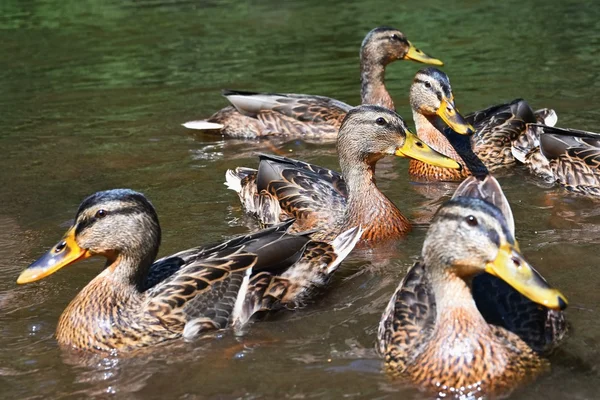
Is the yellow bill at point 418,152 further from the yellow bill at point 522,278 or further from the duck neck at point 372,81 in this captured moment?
the duck neck at point 372,81

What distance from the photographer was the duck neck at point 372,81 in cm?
1254

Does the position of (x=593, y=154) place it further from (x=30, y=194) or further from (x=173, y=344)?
(x=30, y=194)

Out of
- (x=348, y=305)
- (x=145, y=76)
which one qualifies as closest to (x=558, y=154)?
(x=348, y=305)

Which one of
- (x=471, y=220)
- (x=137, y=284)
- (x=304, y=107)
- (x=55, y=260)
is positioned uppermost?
(x=471, y=220)

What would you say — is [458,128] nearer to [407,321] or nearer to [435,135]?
[435,135]

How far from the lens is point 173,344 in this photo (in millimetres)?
6816

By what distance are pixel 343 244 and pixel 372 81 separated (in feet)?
17.2

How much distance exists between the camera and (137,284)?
6.91 m

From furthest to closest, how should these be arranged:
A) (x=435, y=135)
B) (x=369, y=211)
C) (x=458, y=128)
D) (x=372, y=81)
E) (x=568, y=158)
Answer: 1. (x=372, y=81)
2. (x=435, y=135)
3. (x=458, y=128)
4. (x=568, y=158)
5. (x=369, y=211)

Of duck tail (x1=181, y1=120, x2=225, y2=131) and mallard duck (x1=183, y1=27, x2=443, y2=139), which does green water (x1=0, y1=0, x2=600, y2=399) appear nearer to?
duck tail (x1=181, y1=120, x2=225, y2=131)

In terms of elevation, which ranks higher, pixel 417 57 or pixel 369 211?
pixel 417 57

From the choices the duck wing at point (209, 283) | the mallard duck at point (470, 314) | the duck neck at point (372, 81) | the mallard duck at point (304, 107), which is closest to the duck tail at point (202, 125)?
the mallard duck at point (304, 107)

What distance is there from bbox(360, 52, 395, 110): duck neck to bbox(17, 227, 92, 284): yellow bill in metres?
6.34

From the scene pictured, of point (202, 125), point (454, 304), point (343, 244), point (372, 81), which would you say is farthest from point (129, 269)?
point (372, 81)
